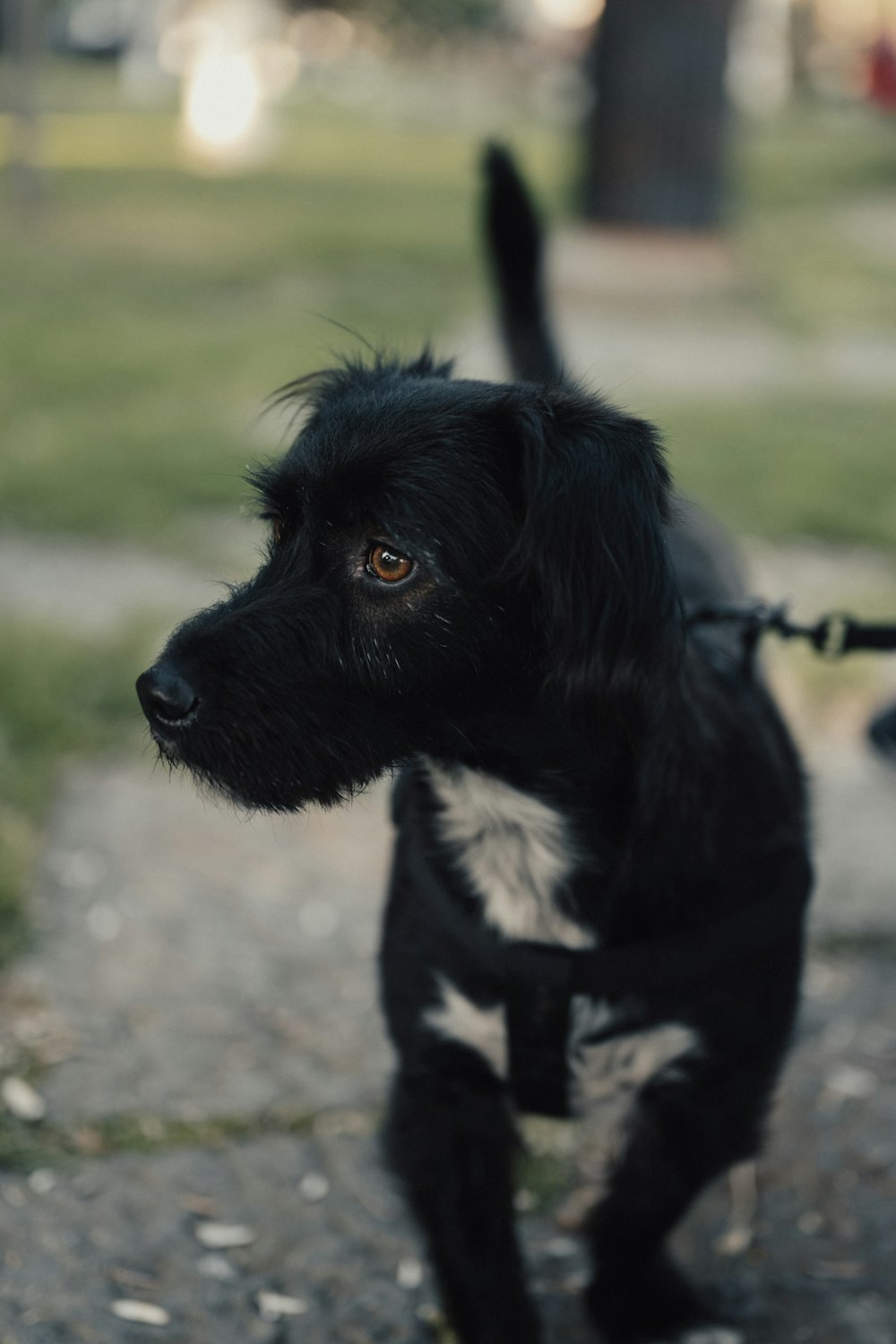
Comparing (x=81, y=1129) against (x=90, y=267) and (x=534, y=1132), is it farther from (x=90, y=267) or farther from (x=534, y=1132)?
(x=90, y=267)

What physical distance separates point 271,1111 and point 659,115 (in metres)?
8.49

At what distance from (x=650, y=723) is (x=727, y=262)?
29.5ft

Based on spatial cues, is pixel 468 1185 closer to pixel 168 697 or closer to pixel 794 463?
pixel 168 697

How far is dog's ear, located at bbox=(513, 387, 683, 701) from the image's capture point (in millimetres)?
1730

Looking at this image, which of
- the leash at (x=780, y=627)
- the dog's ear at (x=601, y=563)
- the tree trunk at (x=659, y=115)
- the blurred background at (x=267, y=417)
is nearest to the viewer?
the dog's ear at (x=601, y=563)

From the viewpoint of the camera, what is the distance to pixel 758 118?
29.1m

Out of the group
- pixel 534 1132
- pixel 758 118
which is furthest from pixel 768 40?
pixel 534 1132

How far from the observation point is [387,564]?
1.91 meters

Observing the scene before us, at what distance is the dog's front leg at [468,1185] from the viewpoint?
7.11 feet

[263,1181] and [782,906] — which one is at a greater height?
[782,906]

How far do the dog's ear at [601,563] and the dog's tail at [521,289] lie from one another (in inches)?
66.6

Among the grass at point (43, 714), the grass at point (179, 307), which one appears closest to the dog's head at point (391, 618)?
the grass at point (179, 307)

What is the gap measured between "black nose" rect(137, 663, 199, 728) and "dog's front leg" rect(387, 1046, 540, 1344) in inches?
26.7

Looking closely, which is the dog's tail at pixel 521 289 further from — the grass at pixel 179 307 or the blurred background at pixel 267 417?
the grass at pixel 179 307
